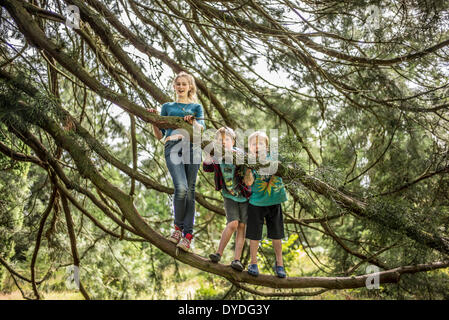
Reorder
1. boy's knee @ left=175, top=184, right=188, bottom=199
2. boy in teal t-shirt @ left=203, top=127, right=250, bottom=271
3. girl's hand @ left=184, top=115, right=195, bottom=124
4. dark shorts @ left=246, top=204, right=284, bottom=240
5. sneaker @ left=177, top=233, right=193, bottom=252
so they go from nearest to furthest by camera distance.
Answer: girl's hand @ left=184, top=115, right=195, bottom=124
sneaker @ left=177, top=233, right=193, bottom=252
boy's knee @ left=175, top=184, right=188, bottom=199
boy in teal t-shirt @ left=203, top=127, right=250, bottom=271
dark shorts @ left=246, top=204, right=284, bottom=240

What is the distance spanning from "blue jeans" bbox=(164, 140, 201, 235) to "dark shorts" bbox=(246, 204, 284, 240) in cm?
42

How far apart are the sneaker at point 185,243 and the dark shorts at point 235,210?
0.99ft

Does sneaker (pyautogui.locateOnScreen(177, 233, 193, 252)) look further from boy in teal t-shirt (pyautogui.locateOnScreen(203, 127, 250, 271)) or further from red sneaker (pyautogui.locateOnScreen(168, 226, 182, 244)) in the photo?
boy in teal t-shirt (pyautogui.locateOnScreen(203, 127, 250, 271))

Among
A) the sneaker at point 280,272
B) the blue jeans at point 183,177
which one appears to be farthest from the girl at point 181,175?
the sneaker at point 280,272

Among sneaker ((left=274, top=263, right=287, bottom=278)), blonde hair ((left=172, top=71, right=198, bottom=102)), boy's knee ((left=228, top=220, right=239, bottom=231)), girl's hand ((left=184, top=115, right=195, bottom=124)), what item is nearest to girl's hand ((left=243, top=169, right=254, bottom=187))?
boy's knee ((left=228, top=220, right=239, bottom=231))

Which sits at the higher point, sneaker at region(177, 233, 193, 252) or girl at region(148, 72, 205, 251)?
girl at region(148, 72, 205, 251)

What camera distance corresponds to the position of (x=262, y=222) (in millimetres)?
2602

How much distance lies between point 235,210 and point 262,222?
0.21m

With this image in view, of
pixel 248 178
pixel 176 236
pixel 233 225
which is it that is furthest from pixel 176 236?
pixel 248 178

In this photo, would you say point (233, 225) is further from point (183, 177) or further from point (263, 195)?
point (183, 177)

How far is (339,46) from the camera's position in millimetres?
3336

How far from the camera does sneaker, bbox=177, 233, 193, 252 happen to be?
2.23 metres
